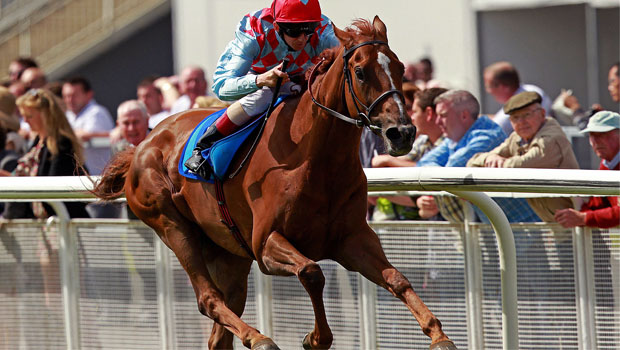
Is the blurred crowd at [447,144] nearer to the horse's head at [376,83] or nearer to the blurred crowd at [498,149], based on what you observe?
the blurred crowd at [498,149]

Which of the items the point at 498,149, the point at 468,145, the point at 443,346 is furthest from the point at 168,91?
the point at 443,346

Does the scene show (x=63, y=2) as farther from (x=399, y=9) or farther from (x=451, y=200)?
(x=451, y=200)

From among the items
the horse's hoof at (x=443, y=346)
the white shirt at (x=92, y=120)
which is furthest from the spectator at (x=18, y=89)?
the horse's hoof at (x=443, y=346)

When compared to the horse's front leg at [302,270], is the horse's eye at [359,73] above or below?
above

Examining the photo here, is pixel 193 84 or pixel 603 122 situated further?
pixel 193 84

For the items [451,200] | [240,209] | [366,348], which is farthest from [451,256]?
[240,209]

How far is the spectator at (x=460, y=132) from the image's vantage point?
6191mm

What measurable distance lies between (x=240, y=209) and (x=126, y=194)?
3.31ft

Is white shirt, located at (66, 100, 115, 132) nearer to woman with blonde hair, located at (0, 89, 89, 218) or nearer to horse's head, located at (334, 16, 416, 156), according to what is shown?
woman with blonde hair, located at (0, 89, 89, 218)

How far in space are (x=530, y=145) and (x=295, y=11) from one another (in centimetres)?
176

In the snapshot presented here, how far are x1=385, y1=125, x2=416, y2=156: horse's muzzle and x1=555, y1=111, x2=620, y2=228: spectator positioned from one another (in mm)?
1135

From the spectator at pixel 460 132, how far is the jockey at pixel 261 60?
1.48 meters

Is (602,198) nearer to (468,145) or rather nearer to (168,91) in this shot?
(468,145)

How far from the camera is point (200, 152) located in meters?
5.18
